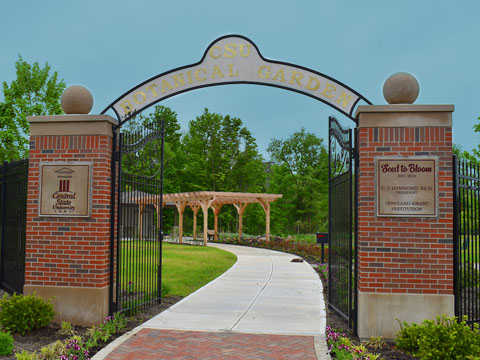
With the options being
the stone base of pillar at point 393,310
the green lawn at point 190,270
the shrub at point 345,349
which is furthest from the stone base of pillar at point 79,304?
the stone base of pillar at point 393,310

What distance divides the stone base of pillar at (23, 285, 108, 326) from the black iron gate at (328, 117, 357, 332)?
3.66 meters

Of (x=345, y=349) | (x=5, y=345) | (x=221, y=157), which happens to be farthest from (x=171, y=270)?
(x=221, y=157)

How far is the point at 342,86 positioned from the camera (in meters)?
7.27

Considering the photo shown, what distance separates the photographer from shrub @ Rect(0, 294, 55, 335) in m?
6.49

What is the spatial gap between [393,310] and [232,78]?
421 centimetres

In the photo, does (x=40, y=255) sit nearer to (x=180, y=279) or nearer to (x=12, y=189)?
(x=12, y=189)

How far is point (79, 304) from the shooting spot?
712cm

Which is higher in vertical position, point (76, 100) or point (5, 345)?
Result: point (76, 100)

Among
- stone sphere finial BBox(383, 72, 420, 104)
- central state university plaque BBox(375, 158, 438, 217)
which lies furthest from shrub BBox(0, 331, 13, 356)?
stone sphere finial BBox(383, 72, 420, 104)

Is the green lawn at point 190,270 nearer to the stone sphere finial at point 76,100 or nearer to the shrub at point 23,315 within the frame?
the shrub at point 23,315

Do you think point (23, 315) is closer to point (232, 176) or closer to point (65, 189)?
point (65, 189)

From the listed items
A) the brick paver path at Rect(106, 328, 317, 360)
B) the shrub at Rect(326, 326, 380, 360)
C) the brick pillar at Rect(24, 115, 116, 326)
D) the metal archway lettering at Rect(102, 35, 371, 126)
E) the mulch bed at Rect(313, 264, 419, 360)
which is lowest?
the mulch bed at Rect(313, 264, 419, 360)

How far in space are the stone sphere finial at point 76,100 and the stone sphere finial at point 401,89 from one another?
4.52 metres

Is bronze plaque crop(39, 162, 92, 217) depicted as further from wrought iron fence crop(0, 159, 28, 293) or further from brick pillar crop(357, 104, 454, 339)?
brick pillar crop(357, 104, 454, 339)
